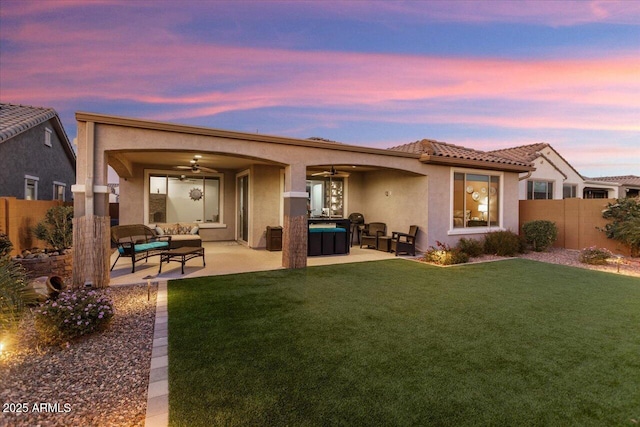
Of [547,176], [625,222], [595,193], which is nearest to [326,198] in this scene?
[625,222]

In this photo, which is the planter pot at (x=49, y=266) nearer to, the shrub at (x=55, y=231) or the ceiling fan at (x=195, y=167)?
the shrub at (x=55, y=231)

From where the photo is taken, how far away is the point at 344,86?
446 inches

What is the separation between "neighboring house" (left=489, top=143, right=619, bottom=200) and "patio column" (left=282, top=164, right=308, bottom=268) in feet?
44.5

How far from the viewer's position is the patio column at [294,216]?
7879 mm

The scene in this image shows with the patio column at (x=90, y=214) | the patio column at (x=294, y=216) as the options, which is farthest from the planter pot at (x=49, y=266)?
the patio column at (x=294, y=216)

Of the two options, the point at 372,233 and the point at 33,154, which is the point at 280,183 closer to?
the point at 372,233

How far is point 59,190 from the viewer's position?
1463 centimetres

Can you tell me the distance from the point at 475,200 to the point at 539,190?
950 cm

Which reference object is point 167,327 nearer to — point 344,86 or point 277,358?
point 277,358

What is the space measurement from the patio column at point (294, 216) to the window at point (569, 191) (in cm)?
1890

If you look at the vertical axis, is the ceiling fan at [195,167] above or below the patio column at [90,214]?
above

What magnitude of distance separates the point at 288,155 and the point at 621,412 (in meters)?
6.93

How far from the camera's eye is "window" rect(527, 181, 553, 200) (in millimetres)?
17281

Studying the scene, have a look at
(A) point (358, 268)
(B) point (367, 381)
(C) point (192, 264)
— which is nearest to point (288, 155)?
(A) point (358, 268)
